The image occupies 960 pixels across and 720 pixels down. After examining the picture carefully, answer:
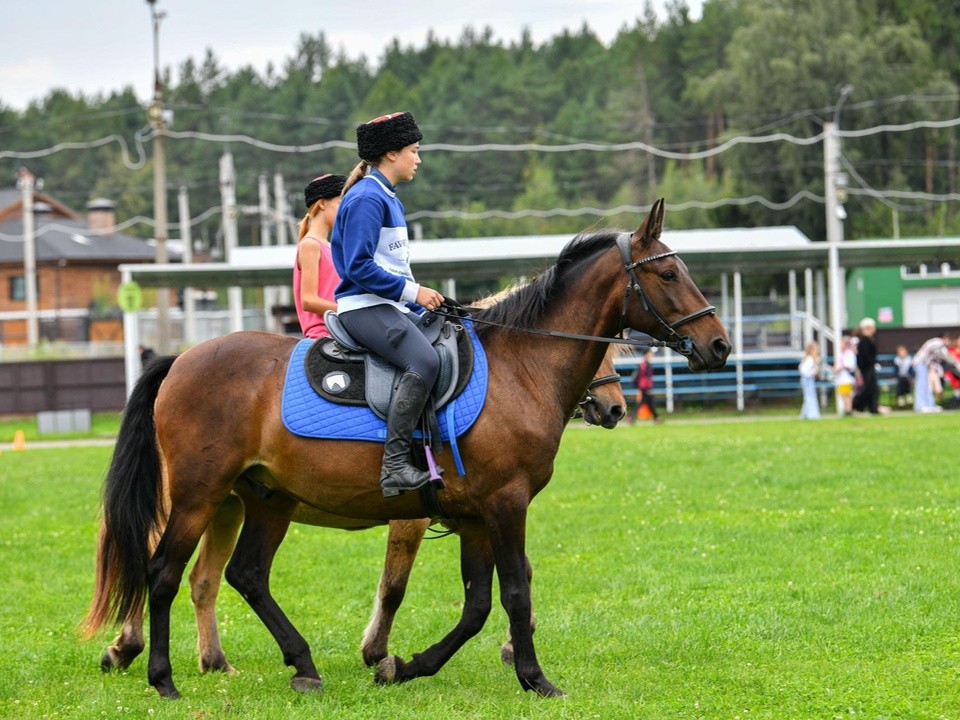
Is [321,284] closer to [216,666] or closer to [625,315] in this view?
[625,315]

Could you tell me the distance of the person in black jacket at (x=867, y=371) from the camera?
28359 millimetres

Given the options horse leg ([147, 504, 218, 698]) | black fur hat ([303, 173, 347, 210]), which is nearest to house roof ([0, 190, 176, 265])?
black fur hat ([303, 173, 347, 210])

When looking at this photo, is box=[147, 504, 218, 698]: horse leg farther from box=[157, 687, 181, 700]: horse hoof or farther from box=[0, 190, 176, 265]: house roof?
box=[0, 190, 176, 265]: house roof

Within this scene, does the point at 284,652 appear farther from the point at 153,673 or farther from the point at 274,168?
the point at 274,168

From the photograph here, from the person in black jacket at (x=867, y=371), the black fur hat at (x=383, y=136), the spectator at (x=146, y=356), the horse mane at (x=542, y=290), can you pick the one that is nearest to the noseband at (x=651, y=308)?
the horse mane at (x=542, y=290)

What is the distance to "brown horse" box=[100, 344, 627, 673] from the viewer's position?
7348mm

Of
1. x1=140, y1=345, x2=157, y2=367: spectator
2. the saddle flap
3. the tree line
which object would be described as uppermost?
the tree line

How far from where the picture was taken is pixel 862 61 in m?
58.3

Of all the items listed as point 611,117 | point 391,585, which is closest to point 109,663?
A: point 391,585

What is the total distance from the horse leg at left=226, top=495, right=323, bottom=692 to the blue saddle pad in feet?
2.62

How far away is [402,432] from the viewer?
6473mm

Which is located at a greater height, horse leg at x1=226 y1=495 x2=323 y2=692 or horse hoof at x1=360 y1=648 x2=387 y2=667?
horse leg at x1=226 y1=495 x2=323 y2=692

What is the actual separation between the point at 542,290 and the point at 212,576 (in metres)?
2.79

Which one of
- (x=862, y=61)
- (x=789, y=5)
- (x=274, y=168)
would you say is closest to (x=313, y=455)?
(x=862, y=61)
